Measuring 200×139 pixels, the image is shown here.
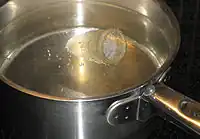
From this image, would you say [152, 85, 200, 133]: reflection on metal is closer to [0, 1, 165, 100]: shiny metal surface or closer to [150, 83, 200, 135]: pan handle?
[150, 83, 200, 135]: pan handle

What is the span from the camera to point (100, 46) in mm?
793

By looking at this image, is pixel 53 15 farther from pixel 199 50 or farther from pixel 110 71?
pixel 199 50

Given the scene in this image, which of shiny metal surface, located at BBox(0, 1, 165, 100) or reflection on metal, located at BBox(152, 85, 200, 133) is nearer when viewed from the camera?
reflection on metal, located at BBox(152, 85, 200, 133)

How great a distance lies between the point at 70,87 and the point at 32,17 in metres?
0.16

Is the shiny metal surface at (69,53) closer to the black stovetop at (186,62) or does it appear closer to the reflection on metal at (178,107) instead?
the black stovetop at (186,62)

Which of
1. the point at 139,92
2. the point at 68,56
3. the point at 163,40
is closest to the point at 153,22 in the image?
the point at 163,40

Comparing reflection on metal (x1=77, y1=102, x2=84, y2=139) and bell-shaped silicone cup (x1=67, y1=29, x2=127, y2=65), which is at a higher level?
reflection on metal (x1=77, y1=102, x2=84, y2=139)

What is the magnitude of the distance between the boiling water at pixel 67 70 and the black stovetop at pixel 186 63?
61mm

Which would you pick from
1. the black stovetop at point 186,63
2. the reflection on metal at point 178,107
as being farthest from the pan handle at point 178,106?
the black stovetop at point 186,63

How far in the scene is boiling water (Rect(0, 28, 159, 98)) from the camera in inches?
30.0

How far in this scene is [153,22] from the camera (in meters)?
0.81


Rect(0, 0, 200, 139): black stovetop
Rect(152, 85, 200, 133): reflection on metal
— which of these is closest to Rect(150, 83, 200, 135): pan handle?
Rect(152, 85, 200, 133): reflection on metal

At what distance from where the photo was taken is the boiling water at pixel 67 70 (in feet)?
2.50

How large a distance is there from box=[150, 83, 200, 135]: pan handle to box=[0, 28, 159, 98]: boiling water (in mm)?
178
